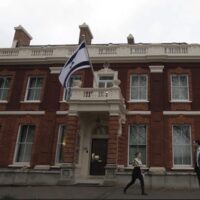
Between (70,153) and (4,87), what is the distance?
8.60m

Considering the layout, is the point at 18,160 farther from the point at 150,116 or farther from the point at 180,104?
the point at 180,104

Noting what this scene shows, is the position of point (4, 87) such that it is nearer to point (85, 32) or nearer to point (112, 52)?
point (85, 32)

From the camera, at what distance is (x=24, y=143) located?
21266 mm

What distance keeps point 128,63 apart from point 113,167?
812cm

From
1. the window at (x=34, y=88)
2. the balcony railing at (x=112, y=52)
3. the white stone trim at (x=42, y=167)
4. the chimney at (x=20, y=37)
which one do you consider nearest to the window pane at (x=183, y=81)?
the balcony railing at (x=112, y=52)

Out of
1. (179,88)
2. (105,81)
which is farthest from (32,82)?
(179,88)

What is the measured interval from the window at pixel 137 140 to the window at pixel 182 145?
6.27ft

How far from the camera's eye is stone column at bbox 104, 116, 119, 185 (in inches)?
667

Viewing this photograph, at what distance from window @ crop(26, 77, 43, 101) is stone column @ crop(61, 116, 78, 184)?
4899mm

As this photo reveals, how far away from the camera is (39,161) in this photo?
66.7 ft

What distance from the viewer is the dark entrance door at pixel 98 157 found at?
19.9 m

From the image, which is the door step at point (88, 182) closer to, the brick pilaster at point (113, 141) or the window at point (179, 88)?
the brick pilaster at point (113, 141)

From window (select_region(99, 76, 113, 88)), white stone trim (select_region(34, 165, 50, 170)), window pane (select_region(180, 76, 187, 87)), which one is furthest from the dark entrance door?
window pane (select_region(180, 76, 187, 87))

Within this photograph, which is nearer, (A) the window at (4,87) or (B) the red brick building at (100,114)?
(B) the red brick building at (100,114)
